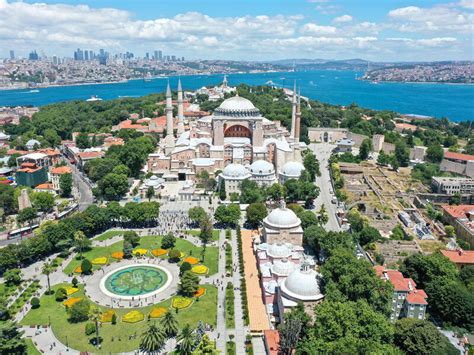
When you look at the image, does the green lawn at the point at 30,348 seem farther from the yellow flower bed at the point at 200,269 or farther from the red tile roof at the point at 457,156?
the red tile roof at the point at 457,156

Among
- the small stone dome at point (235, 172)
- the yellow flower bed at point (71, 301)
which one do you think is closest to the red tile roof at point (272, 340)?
the yellow flower bed at point (71, 301)

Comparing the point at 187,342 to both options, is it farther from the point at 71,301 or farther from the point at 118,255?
the point at 118,255

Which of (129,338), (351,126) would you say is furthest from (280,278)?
(351,126)

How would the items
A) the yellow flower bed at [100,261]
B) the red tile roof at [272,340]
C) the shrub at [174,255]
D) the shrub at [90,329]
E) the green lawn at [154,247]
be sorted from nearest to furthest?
the red tile roof at [272,340] → the shrub at [90,329] → the green lawn at [154,247] → the yellow flower bed at [100,261] → the shrub at [174,255]

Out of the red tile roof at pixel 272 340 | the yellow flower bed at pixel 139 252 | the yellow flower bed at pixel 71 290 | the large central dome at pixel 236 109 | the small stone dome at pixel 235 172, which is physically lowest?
the yellow flower bed at pixel 71 290

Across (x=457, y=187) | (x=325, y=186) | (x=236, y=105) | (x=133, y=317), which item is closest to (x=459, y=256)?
(x=457, y=187)

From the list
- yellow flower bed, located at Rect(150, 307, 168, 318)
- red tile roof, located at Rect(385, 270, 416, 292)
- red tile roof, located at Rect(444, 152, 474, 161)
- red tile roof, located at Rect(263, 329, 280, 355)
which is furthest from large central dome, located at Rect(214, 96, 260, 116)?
red tile roof, located at Rect(263, 329, 280, 355)

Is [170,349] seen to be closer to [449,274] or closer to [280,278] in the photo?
[280,278]

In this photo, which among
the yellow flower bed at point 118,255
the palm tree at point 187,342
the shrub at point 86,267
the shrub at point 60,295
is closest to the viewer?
the palm tree at point 187,342
